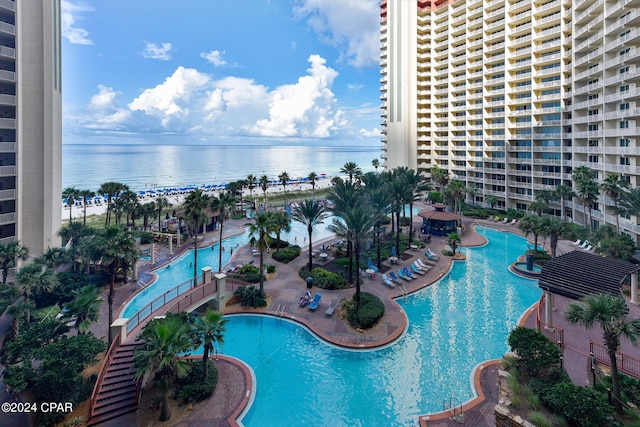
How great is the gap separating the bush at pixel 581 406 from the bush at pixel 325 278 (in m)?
17.1

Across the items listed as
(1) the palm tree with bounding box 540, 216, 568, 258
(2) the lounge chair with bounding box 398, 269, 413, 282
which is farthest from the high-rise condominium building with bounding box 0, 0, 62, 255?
(1) the palm tree with bounding box 540, 216, 568, 258

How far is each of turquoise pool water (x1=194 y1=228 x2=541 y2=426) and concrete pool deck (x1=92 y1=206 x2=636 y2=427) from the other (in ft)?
2.01

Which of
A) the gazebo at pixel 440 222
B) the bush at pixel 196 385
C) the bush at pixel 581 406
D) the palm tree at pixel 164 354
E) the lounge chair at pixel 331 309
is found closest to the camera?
the bush at pixel 581 406

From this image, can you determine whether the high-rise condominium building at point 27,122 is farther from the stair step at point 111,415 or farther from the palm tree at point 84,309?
the stair step at point 111,415

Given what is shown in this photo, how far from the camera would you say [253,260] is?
34.6m

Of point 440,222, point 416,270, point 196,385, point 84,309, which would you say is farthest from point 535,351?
point 440,222

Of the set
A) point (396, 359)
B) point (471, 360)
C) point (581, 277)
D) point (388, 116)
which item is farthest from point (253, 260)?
point (388, 116)

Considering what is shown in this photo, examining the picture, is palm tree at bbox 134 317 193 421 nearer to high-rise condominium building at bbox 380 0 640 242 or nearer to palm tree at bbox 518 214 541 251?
palm tree at bbox 518 214 541 251

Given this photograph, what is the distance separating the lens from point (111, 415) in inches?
545

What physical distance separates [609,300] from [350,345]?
12152mm

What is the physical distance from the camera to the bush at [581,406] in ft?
35.3

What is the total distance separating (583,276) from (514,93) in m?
51.0

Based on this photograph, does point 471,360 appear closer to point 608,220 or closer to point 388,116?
point 608,220

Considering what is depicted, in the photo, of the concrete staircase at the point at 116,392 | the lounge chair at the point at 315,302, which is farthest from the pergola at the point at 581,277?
the concrete staircase at the point at 116,392
